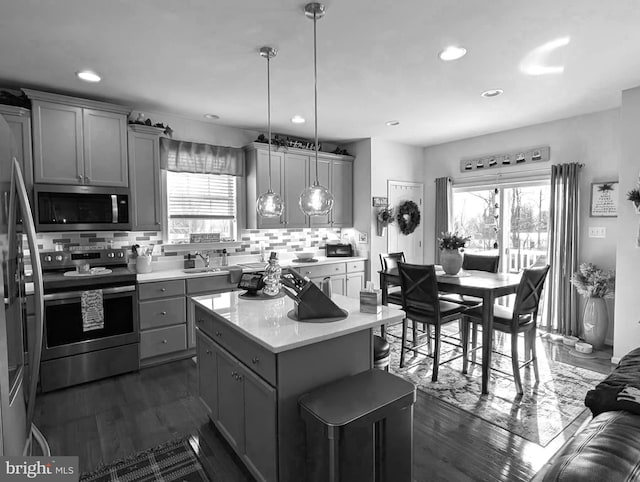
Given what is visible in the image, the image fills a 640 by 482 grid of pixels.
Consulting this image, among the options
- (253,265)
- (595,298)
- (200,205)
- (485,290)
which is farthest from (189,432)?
(595,298)

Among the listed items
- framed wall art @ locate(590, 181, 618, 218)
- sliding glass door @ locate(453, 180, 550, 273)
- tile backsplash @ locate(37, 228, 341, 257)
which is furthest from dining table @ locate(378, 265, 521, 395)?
tile backsplash @ locate(37, 228, 341, 257)

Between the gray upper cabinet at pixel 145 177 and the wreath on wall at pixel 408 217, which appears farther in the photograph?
the wreath on wall at pixel 408 217

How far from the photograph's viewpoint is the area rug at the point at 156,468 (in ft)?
6.59

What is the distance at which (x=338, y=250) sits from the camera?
5.41 metres

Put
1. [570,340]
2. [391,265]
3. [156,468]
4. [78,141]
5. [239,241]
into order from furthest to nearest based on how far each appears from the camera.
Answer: [239,241] < [391,265] < [570,340] < [78,141] < [156,468]

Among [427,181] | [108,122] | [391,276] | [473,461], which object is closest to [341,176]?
[427,181]

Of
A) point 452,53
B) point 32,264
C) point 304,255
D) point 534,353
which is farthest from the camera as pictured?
point 304,255

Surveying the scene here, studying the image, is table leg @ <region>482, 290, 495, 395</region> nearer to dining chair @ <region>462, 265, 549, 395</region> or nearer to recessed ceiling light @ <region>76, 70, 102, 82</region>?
dining chair @ <region>462, 265, 549, 395</region>

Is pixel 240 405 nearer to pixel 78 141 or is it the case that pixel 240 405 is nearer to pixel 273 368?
pixel 273 368

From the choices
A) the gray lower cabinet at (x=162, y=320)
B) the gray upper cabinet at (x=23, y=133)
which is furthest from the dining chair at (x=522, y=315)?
the gray upper cabinet at (x=23, y=133)

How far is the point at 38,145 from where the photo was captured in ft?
10.2

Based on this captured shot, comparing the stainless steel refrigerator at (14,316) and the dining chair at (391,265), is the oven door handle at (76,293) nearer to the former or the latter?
the stainless steel refrigerator at (14,316)

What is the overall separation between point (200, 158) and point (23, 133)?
1.65 m

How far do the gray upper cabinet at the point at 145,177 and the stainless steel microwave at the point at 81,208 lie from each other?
120 mm
